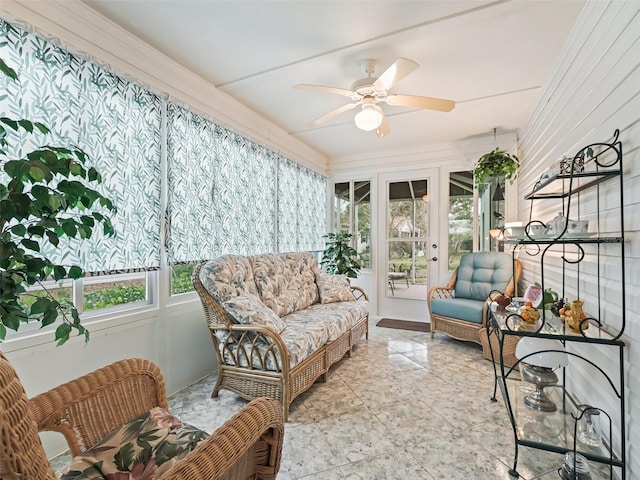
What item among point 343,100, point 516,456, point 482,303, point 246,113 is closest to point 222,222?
point 246,113

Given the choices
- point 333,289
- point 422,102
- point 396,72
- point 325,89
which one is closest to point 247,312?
point 333,289

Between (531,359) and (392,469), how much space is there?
0.99 meters

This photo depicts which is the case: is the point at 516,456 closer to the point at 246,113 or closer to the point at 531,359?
the point at 531,359

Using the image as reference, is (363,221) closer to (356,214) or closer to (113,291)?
(356,214)

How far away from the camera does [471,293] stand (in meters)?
3.78

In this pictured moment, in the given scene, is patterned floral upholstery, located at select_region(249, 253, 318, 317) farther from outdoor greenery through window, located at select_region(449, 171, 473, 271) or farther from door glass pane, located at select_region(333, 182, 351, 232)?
outdoor greenery through window, located at select_region(449, 171, 473, 271)

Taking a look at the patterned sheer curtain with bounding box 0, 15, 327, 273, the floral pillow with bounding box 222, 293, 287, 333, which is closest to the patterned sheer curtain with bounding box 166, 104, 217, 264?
the patterned sheer curtain with bounding box 0, 15, 327, 273

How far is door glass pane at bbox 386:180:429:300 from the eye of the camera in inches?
187

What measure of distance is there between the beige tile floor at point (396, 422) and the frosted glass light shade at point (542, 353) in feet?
1.74

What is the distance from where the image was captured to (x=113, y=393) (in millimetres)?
1269

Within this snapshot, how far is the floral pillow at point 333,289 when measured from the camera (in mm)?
3609

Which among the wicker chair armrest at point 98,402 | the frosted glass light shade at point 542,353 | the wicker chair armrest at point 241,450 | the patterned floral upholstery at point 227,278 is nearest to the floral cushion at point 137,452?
the wicker chair armrest at point 98,402

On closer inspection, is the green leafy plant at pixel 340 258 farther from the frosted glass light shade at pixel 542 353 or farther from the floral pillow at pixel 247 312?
the frosted glass light shade at pixel 542 353

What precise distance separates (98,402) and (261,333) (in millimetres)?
1033
